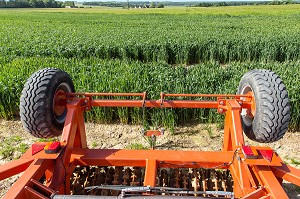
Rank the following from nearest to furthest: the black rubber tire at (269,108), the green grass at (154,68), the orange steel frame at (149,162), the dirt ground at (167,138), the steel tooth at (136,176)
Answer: the orange steel frame at (149,162) → the black rubber tire at (269,108) → the steel tooth at (136,176) → the dirt ground at (167,138) → the green grass at (154,68)

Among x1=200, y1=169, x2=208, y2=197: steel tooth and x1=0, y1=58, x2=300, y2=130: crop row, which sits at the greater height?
x1=0, y1=58, x2=300, y2=130: crop row

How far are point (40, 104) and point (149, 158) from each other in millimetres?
1277

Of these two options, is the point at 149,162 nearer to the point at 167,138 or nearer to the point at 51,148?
the point at 51,148

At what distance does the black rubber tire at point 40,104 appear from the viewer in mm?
3207

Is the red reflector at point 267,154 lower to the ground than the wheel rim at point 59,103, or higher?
lower

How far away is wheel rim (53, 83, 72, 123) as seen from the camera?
3490 millimetres

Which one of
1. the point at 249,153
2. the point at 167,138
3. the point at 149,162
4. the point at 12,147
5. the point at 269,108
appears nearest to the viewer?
the point at 249,153

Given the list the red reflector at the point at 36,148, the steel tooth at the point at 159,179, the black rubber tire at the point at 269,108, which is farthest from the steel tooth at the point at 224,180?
the red reflector at the point at 36,148

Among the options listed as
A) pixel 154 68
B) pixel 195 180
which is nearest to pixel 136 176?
pixel 195 180

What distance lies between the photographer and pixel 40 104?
3193mm

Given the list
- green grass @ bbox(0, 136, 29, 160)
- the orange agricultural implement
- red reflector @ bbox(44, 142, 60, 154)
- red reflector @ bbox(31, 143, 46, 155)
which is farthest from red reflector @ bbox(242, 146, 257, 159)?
green grass @ bbox(0, 136, 29, 160)

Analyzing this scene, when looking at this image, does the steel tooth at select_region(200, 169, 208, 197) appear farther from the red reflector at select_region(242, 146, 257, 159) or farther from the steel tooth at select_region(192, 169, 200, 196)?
the red reflector at select_region(242, 146, 257, 159)

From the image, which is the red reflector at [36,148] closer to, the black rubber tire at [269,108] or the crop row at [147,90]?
the black rubber tire at [269,108]

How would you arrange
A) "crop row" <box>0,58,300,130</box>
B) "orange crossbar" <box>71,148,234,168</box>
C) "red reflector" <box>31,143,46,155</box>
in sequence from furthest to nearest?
1. "crop row" <box>0,58,300,130</box>
2. "orange crossbar" <box>71,148,234,168</box>
3. "red reflector" <box>31,143,46,155</box>
